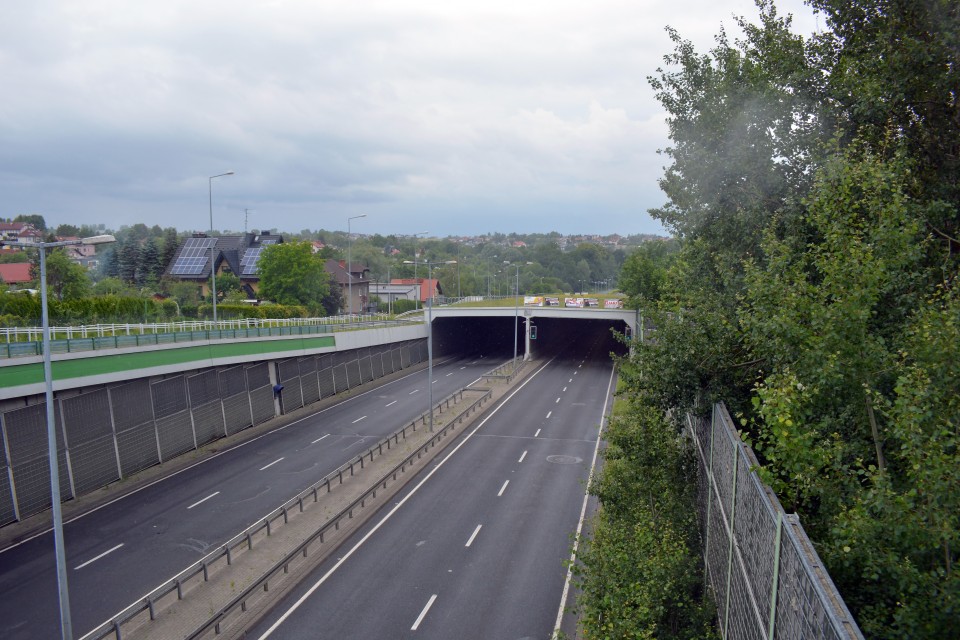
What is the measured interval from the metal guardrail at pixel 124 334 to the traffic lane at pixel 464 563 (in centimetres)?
1321

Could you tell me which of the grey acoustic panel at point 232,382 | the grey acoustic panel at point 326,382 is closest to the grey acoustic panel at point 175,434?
the grey acoustic panel at point 232,382

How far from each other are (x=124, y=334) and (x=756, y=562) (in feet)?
103

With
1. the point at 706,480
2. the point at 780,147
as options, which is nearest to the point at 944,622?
the point at 706,480

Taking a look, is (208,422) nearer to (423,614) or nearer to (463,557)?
(463,557)

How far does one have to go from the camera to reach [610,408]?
145 feet

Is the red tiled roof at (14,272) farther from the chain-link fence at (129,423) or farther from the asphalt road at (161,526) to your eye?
the asphalt road at (161,526)

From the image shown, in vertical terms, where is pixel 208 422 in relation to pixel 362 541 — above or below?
above

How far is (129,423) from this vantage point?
28516mm

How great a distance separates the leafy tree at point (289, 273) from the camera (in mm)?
65438

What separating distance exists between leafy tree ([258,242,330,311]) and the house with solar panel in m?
6.27

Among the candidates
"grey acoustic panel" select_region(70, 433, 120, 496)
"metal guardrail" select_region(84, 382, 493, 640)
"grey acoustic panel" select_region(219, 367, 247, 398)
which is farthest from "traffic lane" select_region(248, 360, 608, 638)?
"grey acoustic panel" select_region(219, 367, 247, 398)

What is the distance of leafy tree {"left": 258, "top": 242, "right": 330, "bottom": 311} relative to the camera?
65.4 metres

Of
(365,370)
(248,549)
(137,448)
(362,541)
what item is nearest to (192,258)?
(365,370)

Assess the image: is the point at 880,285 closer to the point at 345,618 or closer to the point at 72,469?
the point at 345,618
